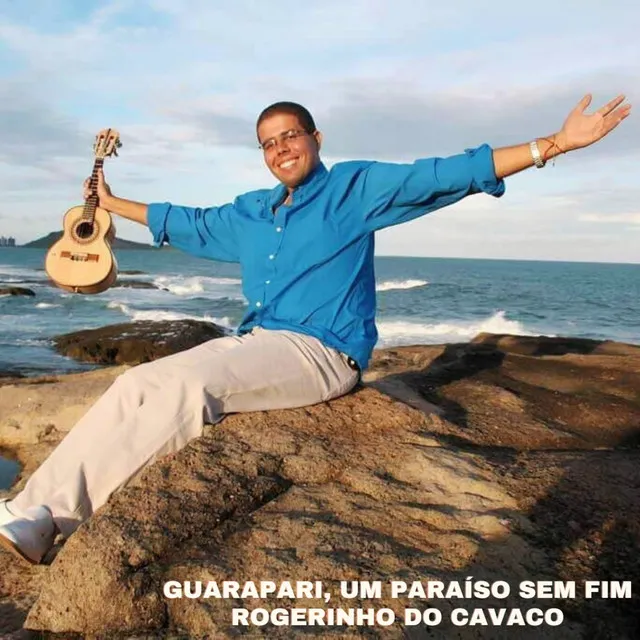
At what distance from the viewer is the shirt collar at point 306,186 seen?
12.4 feet

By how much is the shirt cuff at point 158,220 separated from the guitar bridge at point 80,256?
72 cm

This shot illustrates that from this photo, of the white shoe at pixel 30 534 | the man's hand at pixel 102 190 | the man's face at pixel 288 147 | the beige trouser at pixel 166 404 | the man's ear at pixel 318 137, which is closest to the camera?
the white shoe at pixel 30 534

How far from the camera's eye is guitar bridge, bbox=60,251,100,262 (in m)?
5.02

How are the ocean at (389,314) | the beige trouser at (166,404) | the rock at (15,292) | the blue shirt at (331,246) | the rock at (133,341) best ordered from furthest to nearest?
the rock at (15,292)
the ocean at (389,314)
the rock at (133,341)
the blue shirt at (331,246)
the beige trouser at (166,404)

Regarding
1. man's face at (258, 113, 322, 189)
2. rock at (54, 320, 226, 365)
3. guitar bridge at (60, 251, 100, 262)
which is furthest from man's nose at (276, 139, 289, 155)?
rock at (54, 320, 226, 365)

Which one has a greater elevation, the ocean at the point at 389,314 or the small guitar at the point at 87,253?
the small guitar at the point at 87,253

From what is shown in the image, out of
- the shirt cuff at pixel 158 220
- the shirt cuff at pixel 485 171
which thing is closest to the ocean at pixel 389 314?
the shirt cuff at pixel 158 220

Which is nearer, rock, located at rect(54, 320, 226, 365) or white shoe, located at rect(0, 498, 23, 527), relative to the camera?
white shoe, located at rect(0, 498, 23, 527)

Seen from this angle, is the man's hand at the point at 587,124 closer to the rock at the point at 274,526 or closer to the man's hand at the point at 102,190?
the rock at the point at 274,526

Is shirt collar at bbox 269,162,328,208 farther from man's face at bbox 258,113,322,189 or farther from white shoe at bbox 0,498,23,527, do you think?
white shoe at bbox 0,498,23,527

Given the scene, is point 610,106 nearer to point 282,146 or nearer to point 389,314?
point 282,146

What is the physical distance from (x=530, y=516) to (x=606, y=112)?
1.86 m

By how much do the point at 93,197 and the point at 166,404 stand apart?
7.84 feet

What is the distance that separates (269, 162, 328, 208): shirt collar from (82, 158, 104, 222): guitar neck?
1.71 m
